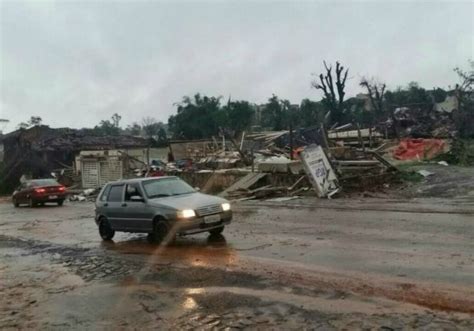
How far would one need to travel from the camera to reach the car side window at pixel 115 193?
14.2 meters

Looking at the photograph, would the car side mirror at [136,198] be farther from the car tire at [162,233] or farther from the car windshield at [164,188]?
the car tire at [162,233]

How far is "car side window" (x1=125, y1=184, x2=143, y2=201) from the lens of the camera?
1348cm

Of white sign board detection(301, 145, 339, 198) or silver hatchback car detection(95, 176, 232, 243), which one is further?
white sign board detection(301, 145, 339, 198)

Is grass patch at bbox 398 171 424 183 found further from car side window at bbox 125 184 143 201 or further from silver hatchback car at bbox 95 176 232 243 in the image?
car side window at bbox 125 184 143 201

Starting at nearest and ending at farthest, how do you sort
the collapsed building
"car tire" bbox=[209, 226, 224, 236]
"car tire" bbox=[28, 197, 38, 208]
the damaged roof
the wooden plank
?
1. "car tire" bbox=[209, 226, 224, 236]
2. the wooden plank
3. "car tire" bbox=[28, 197, 38, 208]
4. the collapsed building
5. the damaged roof

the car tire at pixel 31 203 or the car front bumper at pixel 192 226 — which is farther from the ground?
the car front bumper at pixel 192 226

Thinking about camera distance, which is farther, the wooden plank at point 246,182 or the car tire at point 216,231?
the wooden plank at point 246,182

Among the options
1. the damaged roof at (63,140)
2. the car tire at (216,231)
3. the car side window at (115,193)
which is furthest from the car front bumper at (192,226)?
the damaged roof at (63,140)

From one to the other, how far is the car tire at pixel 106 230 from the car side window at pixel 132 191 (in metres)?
1.32

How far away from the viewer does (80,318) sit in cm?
717

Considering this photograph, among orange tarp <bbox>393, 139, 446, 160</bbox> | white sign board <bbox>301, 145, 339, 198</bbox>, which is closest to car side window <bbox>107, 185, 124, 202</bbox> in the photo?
white sign board <bbox>301, 145, 339, 198</bbox>

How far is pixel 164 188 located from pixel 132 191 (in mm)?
811

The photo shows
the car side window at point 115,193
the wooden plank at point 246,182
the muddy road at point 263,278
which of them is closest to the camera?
the muddy road at point 263,278

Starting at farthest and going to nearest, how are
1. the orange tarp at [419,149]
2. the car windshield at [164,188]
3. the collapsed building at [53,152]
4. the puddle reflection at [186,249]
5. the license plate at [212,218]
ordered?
the collapsed building at [53,152] → the orange tarp at [419,149] → the car windshield at [164,188] → the license plate at [212,218] → the puddle reflection at [186,249]
